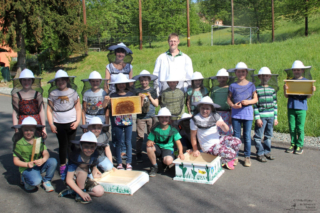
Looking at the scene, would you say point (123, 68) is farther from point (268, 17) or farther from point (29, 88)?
point (268, 17)

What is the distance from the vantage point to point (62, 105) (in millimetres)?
5922

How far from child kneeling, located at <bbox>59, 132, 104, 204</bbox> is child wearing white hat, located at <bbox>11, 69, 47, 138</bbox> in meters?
1.20

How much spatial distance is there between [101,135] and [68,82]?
4.65ft

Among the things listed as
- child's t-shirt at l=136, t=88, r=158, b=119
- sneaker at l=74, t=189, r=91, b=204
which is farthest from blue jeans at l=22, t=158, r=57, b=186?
child's t-shirt at l=136, t=88, r=158, b=119

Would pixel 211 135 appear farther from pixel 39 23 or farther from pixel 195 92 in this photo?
pixel 39 23

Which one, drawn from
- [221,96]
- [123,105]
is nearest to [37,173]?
[123,105]

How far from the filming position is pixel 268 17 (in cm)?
5562

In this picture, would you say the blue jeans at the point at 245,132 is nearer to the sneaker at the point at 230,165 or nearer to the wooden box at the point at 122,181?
the sneaker at the point at 230,165

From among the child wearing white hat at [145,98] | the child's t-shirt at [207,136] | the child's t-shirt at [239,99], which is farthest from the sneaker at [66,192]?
the child's t-shirt at [239,99]

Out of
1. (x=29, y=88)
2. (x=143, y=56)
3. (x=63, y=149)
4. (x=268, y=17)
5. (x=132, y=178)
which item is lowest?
(x=132, y=178)

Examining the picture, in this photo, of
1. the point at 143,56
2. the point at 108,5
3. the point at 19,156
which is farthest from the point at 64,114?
the point at 108,5

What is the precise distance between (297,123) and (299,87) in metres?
0.89

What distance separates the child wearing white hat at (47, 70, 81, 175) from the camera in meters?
5.91

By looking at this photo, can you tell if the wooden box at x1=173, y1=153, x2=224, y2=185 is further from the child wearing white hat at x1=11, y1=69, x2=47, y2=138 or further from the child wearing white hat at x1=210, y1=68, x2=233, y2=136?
the child wearing white hat at x1=11, y1=69, x2=47, y2=138
